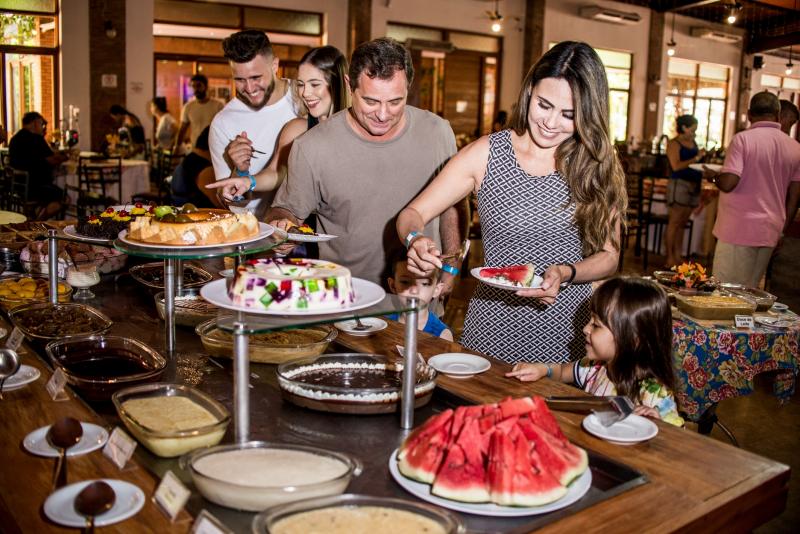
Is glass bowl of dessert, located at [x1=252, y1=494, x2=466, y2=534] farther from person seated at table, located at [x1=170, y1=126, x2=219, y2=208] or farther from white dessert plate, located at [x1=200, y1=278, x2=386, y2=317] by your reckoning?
person seated at table, located at [x1=170, y1=126, x2=219, y2=208]

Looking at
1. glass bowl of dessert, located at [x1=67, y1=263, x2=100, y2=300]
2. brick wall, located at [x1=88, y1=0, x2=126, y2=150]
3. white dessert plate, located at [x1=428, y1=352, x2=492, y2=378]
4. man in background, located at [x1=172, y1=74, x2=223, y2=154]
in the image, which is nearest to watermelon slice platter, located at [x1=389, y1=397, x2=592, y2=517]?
white dessert plate, located at [x1=428, y1=352, x2=492, y2=378]

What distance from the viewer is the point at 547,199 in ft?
7.82

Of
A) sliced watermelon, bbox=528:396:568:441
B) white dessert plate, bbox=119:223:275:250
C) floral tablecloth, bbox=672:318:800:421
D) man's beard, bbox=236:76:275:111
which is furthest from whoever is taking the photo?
man's beard, bbox=236:76:275:111

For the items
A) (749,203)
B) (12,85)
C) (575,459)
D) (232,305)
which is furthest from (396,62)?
(12,85)

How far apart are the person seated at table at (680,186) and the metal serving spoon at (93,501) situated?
803 centimetres

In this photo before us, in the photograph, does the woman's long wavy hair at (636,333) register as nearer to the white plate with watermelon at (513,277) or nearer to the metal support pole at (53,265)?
the white plate with watermelon at (513,277)

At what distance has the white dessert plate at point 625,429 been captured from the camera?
5.12ft

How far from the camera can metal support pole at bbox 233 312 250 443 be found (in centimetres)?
135

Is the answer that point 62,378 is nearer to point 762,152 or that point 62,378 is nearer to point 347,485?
point 347,485

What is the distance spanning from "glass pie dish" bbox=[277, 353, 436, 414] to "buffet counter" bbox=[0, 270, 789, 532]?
0.03 metres

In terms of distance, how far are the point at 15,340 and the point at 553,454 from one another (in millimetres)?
1480

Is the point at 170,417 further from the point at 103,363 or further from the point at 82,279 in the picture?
the point at 82,279

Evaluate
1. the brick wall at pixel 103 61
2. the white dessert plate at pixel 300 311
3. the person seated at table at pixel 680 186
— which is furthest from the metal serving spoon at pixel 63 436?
the brick wall at pixel 103 61

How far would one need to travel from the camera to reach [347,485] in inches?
51.6
